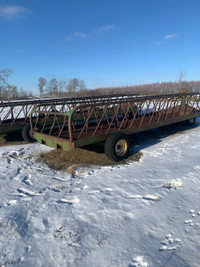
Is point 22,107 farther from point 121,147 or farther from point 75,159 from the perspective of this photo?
point 121,147

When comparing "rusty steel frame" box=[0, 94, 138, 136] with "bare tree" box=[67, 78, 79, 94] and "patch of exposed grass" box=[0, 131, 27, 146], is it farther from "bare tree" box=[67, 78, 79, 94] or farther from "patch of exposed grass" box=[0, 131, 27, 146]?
"bare tree" box=[67, 78, 79, 94]

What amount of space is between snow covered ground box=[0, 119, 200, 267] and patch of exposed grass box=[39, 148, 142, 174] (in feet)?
0.97

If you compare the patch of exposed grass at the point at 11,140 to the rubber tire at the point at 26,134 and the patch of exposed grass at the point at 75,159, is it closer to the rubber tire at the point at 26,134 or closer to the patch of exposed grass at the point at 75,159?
the rubber tire at the point at 26,134

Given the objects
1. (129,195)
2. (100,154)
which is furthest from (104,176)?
(100,154)

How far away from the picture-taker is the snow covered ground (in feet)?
7.56

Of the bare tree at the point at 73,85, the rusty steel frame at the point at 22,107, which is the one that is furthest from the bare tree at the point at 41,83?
the rusty steel frame at the point at 22,107

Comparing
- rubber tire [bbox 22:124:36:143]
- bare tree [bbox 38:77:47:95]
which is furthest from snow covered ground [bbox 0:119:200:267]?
bare tree [bbox 38:77:47:95]

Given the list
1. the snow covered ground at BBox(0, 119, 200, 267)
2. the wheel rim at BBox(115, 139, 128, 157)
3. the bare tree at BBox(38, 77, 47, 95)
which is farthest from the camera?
the bare tree at BBox(38, 77, 47, 95)

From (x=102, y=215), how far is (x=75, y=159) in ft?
8.71

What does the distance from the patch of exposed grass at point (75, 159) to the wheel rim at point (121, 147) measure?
0.23m

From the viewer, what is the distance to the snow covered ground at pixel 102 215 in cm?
230

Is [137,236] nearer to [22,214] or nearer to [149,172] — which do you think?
[22,214]

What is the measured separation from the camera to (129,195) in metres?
3.55

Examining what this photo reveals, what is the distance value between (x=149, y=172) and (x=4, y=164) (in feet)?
12.5
